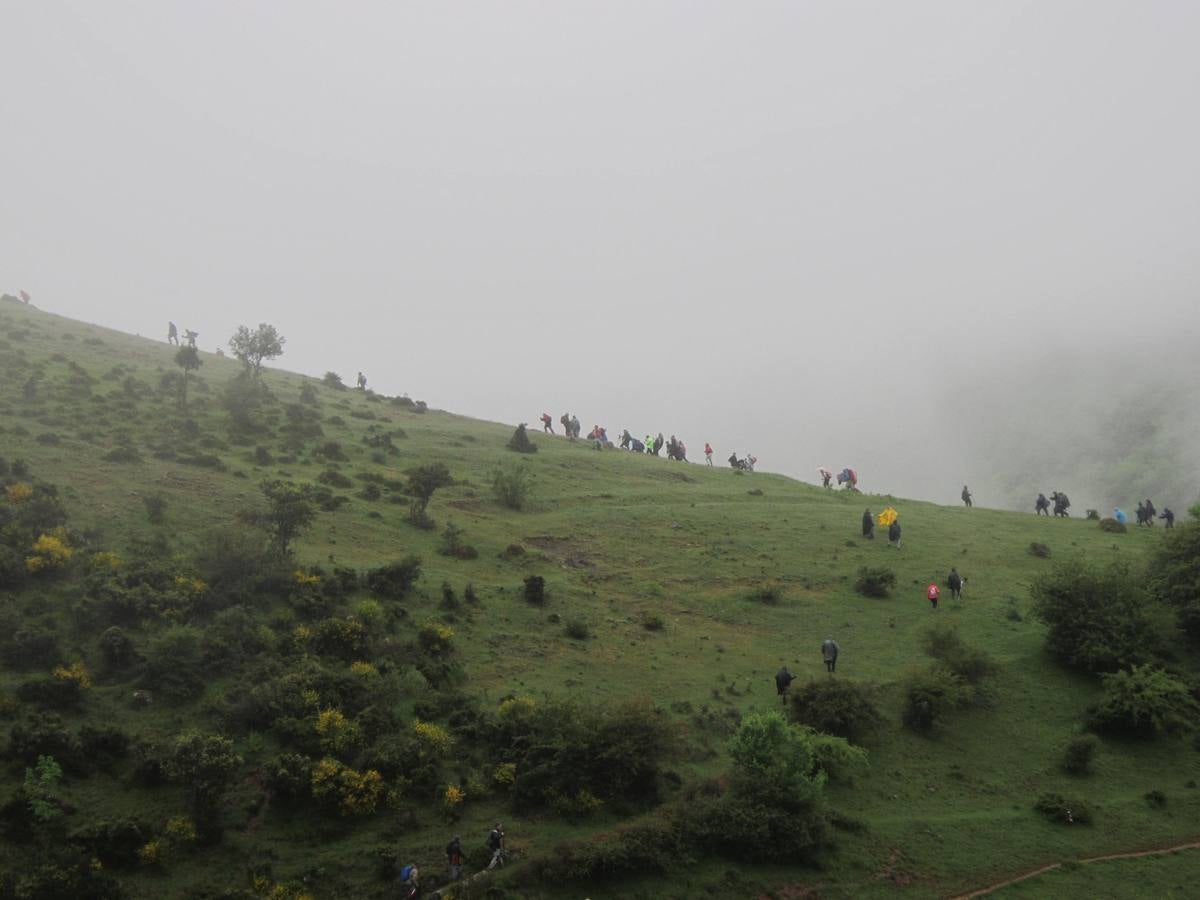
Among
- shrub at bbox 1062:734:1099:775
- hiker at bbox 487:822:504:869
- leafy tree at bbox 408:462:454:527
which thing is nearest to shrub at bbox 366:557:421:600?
leafy tree at bbox 408:462:454:527

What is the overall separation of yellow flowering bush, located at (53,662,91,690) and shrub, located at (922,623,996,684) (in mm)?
33295

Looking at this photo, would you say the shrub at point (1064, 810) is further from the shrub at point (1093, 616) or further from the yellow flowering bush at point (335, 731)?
the yellow flowering bush at point (335, 731)

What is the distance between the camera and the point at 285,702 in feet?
90.7

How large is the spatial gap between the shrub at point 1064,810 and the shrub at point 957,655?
7.31 meters

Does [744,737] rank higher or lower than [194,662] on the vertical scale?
higher

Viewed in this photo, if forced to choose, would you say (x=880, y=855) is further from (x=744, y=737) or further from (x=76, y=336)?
(x=76, y=336)

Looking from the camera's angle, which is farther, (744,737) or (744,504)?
(744,504)

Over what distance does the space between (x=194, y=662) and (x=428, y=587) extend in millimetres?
12066

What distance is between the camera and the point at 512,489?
56.5m

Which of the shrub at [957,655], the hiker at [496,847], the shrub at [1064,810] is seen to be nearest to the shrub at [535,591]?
the hiker at [496,847]

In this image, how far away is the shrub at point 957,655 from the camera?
3534 cm

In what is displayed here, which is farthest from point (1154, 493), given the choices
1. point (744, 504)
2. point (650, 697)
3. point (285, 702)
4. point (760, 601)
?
point (285, 702)

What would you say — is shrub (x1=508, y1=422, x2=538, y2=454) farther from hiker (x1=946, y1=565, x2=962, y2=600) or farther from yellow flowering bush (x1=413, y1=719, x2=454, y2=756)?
yellow flowering bush (x1=413, y1=719, x2=454, y2=756)

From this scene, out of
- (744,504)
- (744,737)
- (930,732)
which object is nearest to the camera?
(744,737)
